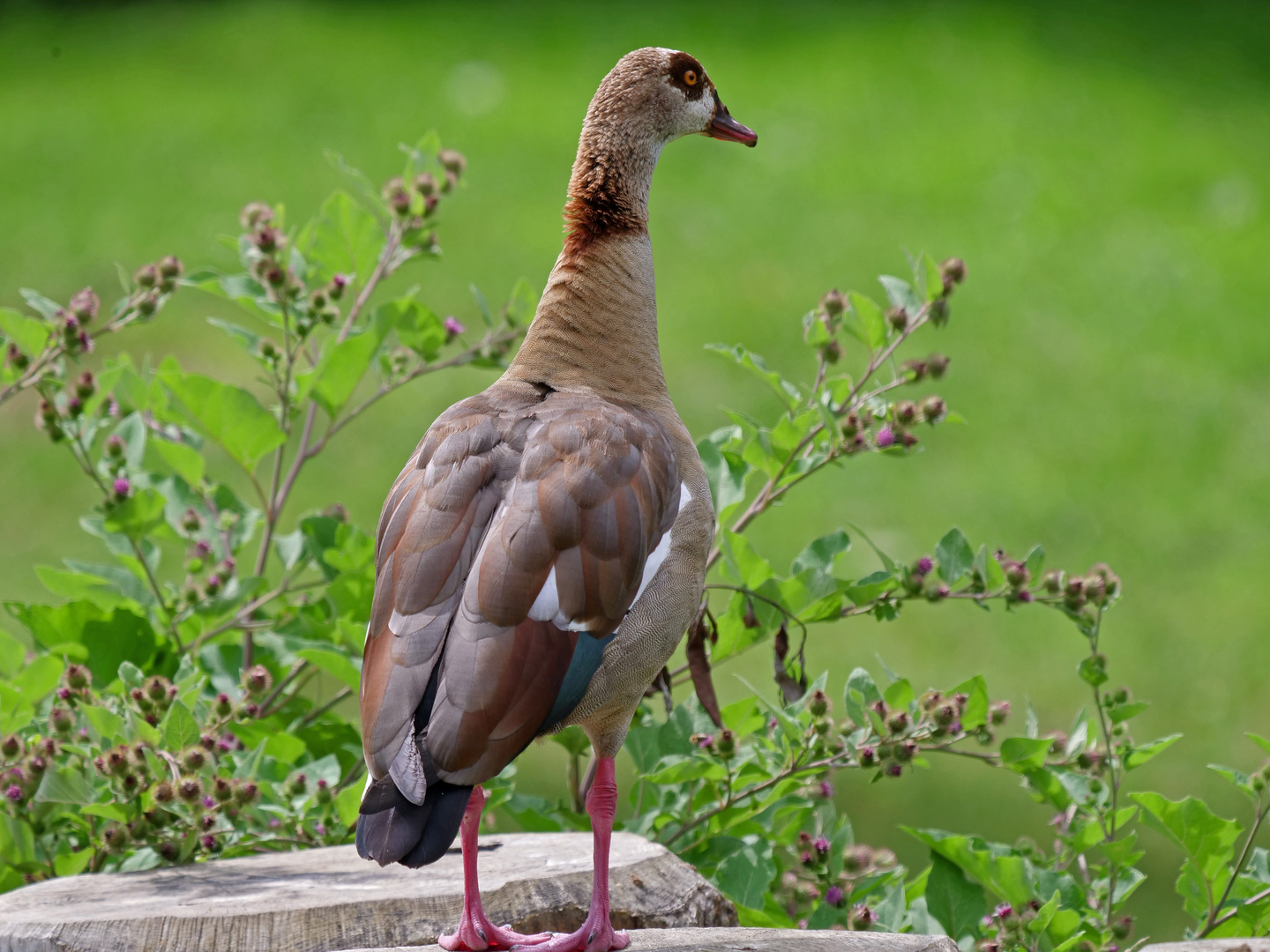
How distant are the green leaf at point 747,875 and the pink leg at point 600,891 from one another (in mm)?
500

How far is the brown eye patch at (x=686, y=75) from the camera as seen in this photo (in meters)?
2.63

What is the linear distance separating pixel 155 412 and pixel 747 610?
53.4 inches

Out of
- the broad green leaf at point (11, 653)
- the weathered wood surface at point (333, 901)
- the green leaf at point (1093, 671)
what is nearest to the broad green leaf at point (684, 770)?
the weathered wood surface at point (333, 901)

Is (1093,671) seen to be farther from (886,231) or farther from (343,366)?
(886,231)

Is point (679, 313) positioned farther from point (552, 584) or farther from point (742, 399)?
point (552, 584)

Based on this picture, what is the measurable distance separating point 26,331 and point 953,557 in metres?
1.86

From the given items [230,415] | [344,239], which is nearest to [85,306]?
[230,415]

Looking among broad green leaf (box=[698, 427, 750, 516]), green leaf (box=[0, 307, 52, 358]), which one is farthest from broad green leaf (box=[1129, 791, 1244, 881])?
green leaf (box=[0, 307, 52, 358])

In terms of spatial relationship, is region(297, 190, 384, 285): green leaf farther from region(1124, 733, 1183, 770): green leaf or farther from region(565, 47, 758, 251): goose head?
region(1124, 733, 1183, 770): green leaf

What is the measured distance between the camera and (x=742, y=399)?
6598 millimetres

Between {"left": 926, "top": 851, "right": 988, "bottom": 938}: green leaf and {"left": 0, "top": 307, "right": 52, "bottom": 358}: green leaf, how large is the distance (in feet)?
6.51

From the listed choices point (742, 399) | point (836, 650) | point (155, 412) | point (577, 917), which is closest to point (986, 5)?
point (742, 399)

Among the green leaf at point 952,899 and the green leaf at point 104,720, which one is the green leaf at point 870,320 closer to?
the green leaf at point 952,899

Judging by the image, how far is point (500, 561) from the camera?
6.55 ft
